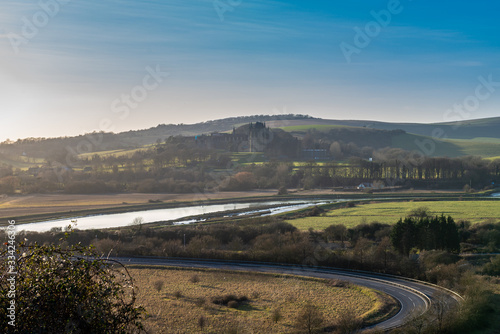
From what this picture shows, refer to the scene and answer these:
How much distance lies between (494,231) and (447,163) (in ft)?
250

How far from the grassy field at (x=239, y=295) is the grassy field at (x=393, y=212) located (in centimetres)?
2292

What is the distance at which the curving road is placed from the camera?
29078 mm

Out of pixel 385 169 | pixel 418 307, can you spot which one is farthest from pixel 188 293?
pixel 385 169

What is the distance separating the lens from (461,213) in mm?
67188

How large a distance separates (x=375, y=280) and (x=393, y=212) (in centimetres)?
3631

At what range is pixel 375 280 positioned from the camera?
37156mm

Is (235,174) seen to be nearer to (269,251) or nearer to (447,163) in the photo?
(447,163)

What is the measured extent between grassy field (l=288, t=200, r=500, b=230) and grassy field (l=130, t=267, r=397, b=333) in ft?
75.2

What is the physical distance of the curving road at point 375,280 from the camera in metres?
29.1

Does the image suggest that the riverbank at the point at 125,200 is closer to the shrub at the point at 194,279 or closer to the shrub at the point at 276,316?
the shrub at the point at 194,279

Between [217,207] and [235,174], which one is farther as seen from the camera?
[235,174]

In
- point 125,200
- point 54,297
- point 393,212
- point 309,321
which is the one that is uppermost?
point 54,297

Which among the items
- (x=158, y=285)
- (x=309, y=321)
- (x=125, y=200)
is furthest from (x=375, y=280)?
(x=125, y=200)

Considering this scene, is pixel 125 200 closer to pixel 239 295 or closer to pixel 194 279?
pixel 194 279
